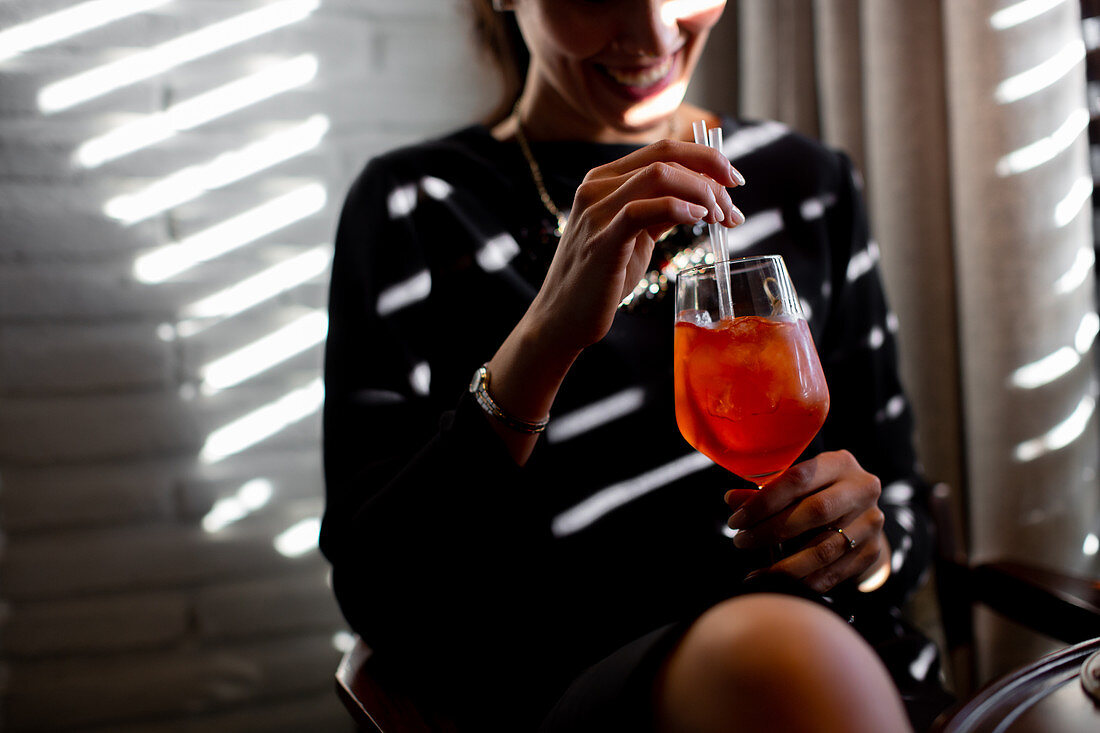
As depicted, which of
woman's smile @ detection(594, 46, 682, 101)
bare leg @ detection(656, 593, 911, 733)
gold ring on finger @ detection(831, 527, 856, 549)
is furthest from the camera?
woman's smile @ detection(594, 46, 682, 101)

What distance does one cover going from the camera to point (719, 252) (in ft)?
2.49

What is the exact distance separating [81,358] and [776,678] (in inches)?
53.4

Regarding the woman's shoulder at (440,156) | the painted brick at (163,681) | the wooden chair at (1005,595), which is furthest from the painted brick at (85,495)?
the wooden chair at (1005,595)

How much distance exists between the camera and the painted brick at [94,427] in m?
1.43

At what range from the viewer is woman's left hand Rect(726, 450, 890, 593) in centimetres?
72

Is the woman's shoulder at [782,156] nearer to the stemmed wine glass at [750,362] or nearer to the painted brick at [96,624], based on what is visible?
the stemmed wine glass at [750,362]

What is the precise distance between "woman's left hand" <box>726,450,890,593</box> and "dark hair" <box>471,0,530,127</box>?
83 centimetres

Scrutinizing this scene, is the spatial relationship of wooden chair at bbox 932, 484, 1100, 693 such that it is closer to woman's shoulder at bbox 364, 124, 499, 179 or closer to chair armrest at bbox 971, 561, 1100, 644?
chair armrest at bbox 971, 561, 1100, 644

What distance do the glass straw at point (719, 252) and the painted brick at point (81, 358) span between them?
1.12 m

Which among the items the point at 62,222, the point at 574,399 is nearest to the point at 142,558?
the point at 62,222

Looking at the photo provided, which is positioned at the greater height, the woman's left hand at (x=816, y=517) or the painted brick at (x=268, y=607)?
the woman's left hand at (x=816, y=517)

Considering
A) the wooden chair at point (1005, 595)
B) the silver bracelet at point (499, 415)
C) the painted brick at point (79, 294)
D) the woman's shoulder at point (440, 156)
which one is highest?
the woman's shoulder at point (440, 156)

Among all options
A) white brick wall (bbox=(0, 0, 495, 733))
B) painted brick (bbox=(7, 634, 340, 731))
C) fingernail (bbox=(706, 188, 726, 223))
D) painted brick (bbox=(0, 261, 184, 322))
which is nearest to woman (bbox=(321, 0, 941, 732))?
fingernail (bbox=(706, 188, 726, 223))

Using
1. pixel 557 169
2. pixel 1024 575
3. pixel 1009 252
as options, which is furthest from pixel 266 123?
pixel 1024 575
